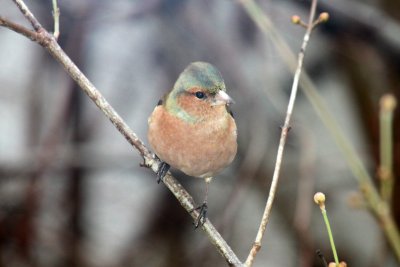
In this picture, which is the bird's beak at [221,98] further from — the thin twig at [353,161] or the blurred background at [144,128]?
the blurred background at [144,128]

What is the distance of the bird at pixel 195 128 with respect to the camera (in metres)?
2.43

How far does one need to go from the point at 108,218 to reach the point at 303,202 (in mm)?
2123

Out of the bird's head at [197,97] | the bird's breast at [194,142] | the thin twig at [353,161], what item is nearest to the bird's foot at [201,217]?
the bird's breast at [194,142]

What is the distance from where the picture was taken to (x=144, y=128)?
5066 millimetres

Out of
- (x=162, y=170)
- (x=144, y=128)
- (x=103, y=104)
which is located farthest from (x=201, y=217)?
(x=144, y=128)

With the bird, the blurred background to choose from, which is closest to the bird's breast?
the bird

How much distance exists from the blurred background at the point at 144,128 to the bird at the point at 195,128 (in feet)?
5.59

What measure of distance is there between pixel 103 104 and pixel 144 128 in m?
2.87

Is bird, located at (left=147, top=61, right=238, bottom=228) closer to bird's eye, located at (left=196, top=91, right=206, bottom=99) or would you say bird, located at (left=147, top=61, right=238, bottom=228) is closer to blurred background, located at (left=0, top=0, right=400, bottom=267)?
bird's eye, located at (left=196, top=91, right=206, bottom=99)

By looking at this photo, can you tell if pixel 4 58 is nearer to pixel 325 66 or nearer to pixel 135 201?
pixel 135 201

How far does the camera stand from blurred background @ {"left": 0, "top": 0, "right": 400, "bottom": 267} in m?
4.51

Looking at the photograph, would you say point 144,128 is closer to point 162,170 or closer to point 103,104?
point 162,170

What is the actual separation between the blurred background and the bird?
1.71 metres

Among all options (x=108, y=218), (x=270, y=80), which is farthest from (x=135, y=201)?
(x=270, y=80)
